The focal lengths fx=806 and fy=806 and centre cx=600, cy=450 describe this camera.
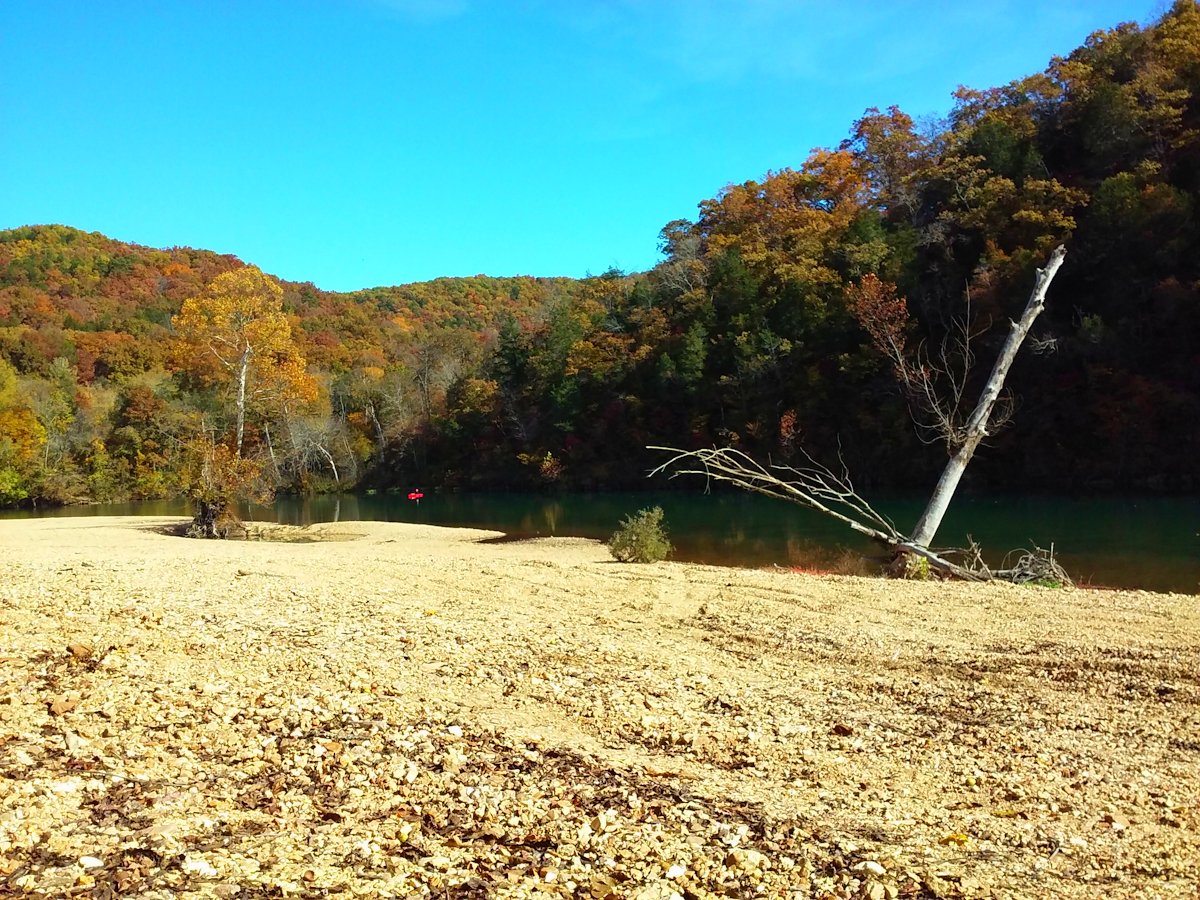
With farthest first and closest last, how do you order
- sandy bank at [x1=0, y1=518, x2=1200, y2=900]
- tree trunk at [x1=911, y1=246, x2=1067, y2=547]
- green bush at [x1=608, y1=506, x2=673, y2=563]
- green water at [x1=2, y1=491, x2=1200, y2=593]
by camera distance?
green water at [x1=2, y1=491, x2=1200, y2=593], green bush at [x1=608, y1=506, x2=673, y2=563], tree trunk at [x1=911, y1=246, x2=1067, y2=547], sandy bank at [x1=0, y1=518, x2=1200, y2=900]

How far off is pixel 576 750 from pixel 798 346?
39382mm

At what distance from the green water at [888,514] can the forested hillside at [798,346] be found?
3668mm

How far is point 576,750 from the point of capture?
4.24 metres

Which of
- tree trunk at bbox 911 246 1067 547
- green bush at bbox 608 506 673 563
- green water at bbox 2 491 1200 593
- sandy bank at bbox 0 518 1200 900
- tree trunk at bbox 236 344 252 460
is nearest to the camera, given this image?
sandy bank at bbox 0 518 1200 900

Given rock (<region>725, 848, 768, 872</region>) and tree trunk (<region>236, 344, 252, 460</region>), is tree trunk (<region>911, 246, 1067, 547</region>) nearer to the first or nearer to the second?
rock (<region>725, 848, 768, 872</region>)

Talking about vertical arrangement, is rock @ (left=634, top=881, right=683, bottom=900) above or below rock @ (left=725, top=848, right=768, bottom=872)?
below

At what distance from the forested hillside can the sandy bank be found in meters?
Result: 9.92

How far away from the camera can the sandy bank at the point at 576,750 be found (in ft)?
9.60

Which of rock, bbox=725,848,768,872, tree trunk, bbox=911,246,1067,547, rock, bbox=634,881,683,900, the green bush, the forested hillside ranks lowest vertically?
rock, bbox=634,881,683,900

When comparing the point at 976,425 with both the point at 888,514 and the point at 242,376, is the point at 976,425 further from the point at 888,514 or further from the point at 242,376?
the point at 242,376

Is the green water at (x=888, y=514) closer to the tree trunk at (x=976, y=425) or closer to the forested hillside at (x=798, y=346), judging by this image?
the tree trunk at (x=976, y=425)

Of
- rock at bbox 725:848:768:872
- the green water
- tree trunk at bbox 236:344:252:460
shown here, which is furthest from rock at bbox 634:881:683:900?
tree trunk at bbox 236:344:252:460

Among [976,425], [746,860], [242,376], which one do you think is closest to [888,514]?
[976,425]

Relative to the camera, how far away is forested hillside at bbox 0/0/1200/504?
3162 centimetres
